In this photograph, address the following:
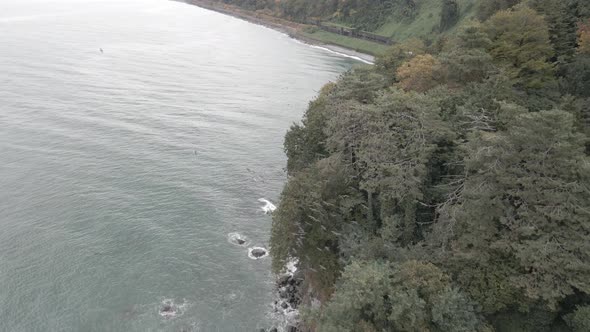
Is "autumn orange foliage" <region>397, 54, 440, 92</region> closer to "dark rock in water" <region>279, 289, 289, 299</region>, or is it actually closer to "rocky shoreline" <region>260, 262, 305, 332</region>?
"rocky shoreline" <region>260, 262, 305, 332</region>

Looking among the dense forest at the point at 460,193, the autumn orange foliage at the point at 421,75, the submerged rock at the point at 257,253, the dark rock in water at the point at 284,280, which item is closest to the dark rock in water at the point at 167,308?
the submerged rock at the point at 257,253

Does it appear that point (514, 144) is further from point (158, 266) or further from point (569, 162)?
point (158, 266)

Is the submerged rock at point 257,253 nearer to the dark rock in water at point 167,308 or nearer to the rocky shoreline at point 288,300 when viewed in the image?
the rocky shoreline at point 288,300

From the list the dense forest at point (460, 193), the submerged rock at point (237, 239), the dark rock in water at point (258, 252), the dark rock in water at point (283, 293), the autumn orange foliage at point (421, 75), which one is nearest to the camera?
the dense forest at point (460, 193)

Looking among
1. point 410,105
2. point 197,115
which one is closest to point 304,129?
point 410,105

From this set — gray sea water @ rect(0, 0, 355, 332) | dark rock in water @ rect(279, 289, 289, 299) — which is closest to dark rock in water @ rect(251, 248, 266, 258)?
gray sea water @ rect(0, 0, 355, 332)

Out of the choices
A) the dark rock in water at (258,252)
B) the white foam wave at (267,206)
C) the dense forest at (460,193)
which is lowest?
the white foam wave at (267,206)

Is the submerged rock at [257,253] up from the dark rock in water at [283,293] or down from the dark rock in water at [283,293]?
down
